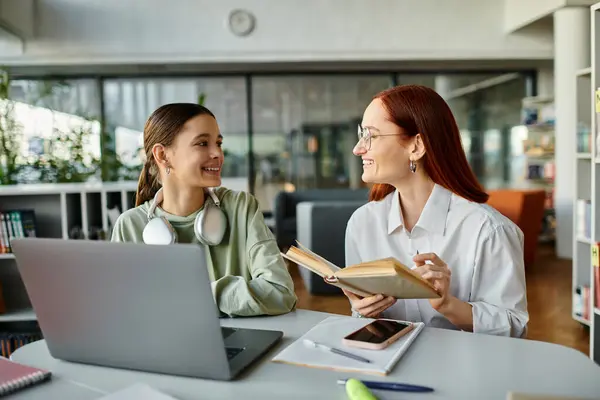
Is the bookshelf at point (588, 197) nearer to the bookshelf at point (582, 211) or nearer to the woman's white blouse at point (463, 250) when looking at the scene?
the bookshelf at point (582, 211)

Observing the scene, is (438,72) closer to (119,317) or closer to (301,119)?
(301,119)

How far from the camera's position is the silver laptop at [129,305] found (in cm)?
89

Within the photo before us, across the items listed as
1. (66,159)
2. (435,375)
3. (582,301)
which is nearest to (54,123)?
(66,159)

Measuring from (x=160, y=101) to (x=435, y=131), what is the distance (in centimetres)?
735

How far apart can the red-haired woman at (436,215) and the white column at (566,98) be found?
5.55 metres

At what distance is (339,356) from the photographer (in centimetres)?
106

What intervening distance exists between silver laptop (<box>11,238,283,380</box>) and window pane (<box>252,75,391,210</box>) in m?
7.60

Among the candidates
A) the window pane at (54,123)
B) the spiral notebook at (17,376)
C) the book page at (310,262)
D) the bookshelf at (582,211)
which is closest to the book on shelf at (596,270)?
the bookshelf at (582,211)

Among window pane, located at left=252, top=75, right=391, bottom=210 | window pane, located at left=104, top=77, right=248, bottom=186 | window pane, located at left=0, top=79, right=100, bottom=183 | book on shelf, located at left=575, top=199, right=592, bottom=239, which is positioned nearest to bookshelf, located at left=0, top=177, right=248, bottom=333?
book on shelf, located at left=575, top=199, right=592, bottom=239

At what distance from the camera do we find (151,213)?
1.67 meters

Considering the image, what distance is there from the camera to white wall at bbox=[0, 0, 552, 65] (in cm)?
730

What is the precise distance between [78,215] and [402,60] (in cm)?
531

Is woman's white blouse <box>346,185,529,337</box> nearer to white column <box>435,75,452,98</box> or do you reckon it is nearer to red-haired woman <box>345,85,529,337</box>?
red-haired woman <box>345,85,529,337</box>

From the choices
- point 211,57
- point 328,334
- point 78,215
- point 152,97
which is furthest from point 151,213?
point 152,97
